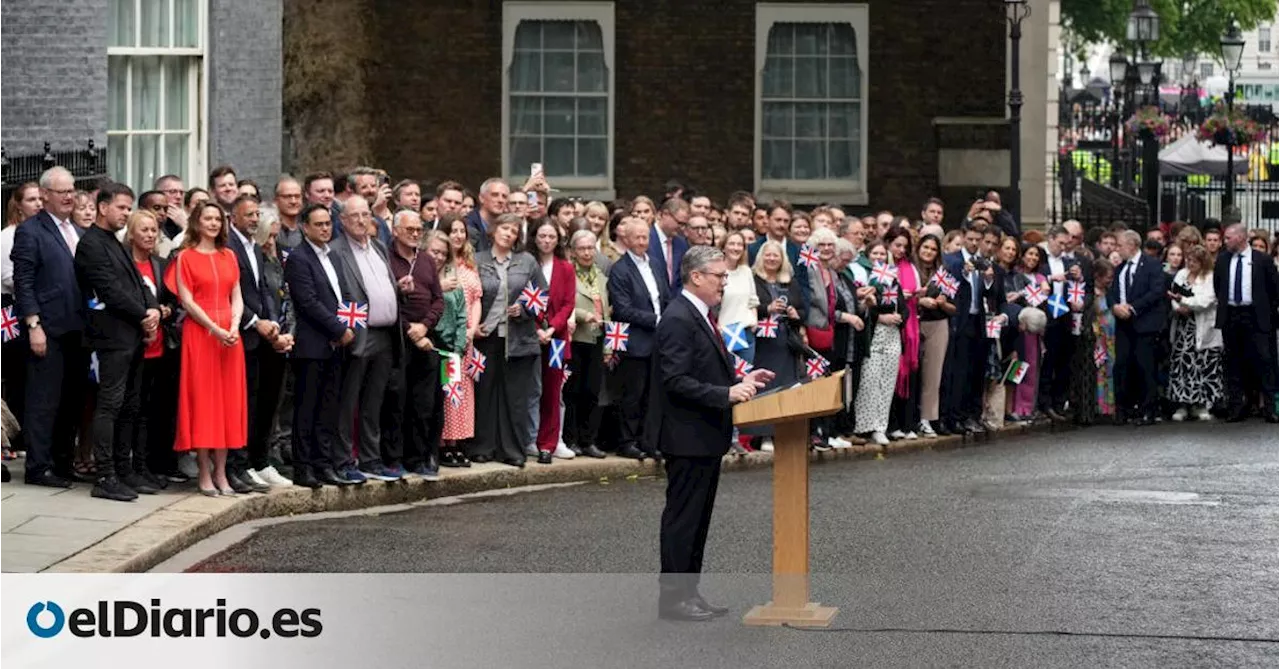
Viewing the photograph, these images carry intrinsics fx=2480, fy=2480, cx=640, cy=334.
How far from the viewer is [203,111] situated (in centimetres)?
2336

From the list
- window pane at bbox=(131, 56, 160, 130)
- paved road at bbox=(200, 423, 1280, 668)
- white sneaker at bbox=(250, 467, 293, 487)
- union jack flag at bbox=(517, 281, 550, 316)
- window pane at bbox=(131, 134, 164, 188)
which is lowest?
paved road at bbox=(200, 423, 1280, 668)

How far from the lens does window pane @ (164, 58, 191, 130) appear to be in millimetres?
23094

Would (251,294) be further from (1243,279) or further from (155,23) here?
(1243,279)

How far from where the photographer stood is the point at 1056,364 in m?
24.9

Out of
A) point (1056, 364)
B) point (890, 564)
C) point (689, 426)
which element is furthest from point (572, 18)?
point (689, 426)

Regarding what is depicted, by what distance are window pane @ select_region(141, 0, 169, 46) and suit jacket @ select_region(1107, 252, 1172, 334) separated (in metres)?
9.77

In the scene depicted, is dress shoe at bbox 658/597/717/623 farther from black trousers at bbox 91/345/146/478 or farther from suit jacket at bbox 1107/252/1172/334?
suit jacket at bbox 1107/252/1172/334

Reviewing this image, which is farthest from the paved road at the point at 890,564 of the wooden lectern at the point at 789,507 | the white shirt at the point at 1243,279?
the white shirt at the point at 1243,279

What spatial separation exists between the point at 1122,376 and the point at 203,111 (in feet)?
31.3

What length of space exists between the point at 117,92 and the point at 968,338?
8.20m

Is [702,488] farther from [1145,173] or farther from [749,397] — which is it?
[1145,173]

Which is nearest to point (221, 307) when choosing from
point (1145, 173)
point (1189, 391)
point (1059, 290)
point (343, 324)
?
point (343, 324)

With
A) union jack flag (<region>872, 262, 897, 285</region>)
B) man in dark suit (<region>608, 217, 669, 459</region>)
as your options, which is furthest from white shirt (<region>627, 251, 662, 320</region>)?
union jack flag (<region>872, 262, 897, 285</region>)

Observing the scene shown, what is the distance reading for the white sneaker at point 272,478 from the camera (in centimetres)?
1675
